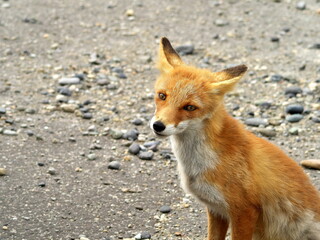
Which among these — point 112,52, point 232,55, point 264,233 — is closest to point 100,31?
point 112,52

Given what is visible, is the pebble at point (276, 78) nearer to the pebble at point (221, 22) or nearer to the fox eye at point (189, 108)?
the pebble at point (221, 22)

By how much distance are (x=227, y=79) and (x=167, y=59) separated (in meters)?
0.88

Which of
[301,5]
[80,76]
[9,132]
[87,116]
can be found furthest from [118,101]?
[301,5]

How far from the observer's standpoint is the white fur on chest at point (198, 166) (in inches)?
231

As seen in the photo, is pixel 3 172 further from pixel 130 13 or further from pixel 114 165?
pixel 130 13

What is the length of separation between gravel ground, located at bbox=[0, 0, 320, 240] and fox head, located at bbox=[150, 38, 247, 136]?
6.04ft

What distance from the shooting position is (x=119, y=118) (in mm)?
10055

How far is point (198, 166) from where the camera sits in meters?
5.97

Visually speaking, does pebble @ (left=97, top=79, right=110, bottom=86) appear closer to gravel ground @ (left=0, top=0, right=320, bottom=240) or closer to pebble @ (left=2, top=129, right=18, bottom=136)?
gravel ground @ (left=0, top=0, right=320, bottom=240)

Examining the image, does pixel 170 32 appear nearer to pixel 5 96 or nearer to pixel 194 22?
pixel 194 22

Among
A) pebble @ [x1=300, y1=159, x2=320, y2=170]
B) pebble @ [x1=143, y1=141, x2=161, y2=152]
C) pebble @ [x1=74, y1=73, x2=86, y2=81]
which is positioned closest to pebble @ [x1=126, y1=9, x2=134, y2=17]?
pebble @ [x1=74, y1=73, x2=86, y2=81]

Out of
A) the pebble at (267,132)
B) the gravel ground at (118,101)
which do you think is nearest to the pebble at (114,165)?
the gravel ground at (118,101)

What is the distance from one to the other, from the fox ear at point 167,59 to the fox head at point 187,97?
0.63 ft

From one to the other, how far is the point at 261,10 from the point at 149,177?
27.4 feet
